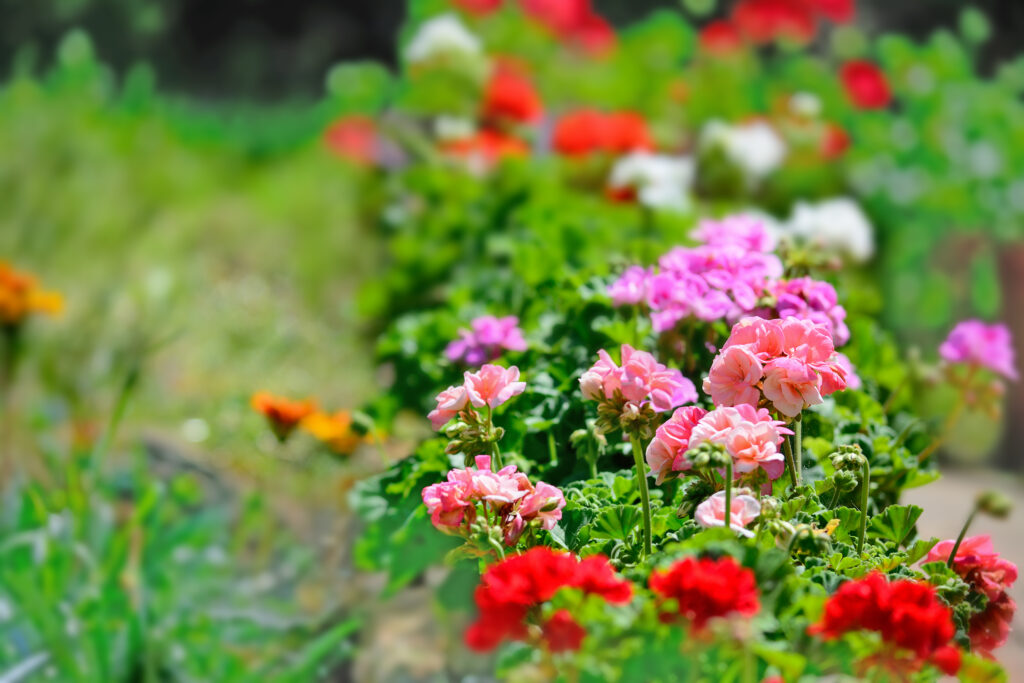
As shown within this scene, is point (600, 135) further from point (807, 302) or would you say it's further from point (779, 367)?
point (779, 367)

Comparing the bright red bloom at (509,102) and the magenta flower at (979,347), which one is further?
the bright red bloom at (509,102)

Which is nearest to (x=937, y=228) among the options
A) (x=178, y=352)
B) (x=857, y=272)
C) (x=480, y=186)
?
(x=857, y=272)

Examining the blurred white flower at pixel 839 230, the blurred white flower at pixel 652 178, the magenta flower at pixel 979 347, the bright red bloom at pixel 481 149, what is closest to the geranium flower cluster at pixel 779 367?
the magenta flower at pixel 979 347

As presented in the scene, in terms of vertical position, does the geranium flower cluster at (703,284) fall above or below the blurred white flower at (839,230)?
above

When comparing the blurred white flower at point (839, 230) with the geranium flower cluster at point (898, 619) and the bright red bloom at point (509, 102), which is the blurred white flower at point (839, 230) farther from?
the geranium flower cluster at point (898, 619)

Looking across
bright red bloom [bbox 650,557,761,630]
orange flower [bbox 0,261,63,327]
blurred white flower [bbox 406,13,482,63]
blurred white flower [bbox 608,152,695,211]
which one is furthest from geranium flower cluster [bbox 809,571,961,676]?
blurred white flower [bbox 406,13,482,63]

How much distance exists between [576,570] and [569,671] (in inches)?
2.9

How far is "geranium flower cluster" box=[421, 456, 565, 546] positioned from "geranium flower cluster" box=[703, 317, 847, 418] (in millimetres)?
187

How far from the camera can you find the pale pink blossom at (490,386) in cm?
90

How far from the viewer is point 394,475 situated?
1245 millimetres

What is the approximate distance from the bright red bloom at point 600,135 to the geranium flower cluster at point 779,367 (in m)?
2.17

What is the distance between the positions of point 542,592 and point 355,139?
11.7 feet

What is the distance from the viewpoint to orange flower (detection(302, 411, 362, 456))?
1641mm

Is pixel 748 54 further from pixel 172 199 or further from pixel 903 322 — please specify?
pixel 172 199
